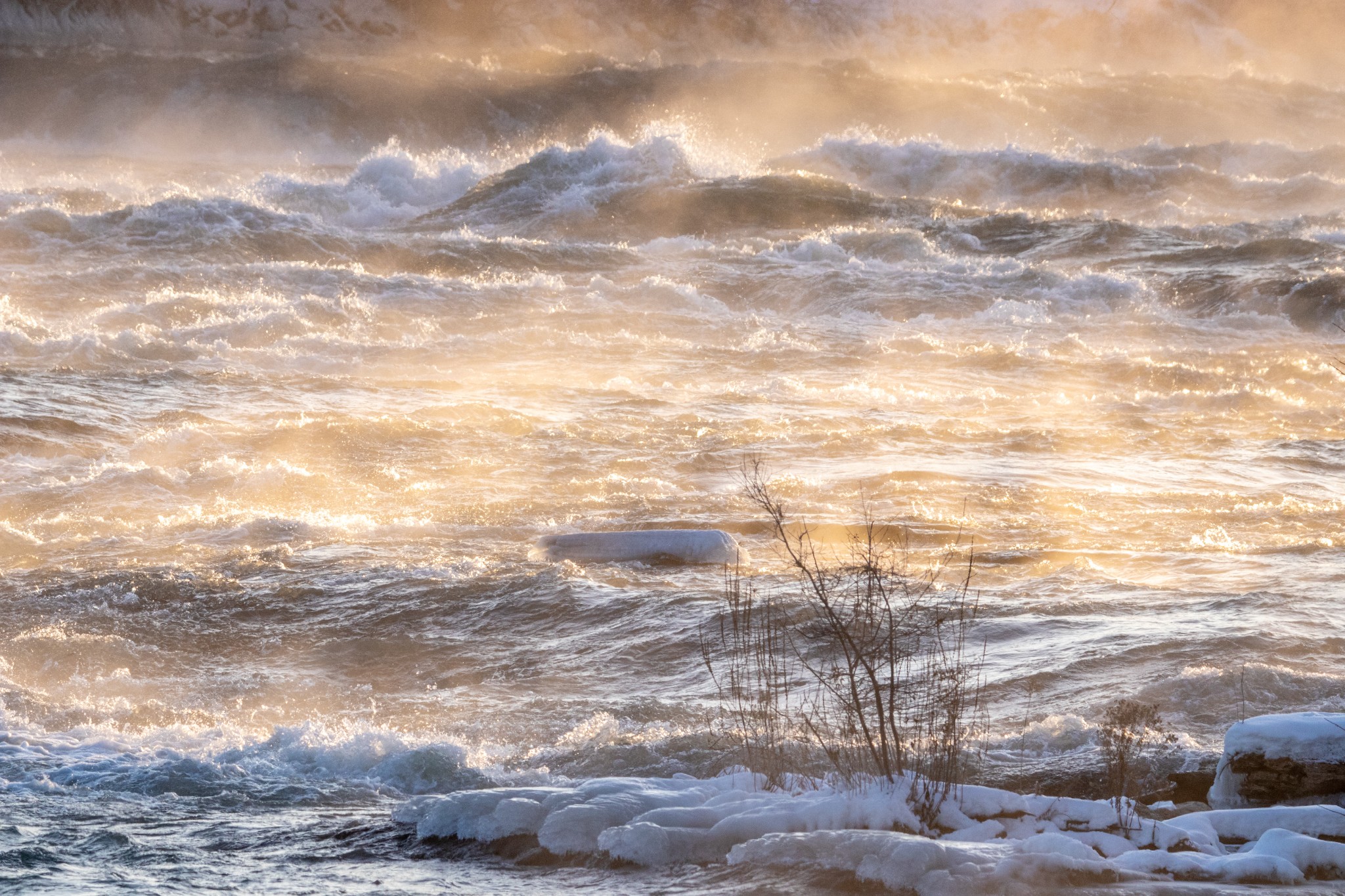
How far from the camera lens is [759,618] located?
6.88 metres

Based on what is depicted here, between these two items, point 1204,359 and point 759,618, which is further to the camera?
point 1204,359

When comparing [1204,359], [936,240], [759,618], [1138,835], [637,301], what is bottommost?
[1138,835]

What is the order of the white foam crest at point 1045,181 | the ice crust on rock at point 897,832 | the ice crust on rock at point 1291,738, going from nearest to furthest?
the ice crust on rock at point 897,832
the ice crust on rock at point 1291,738
the white foam crest at point 1045,181

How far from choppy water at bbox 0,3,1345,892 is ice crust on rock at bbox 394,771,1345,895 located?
169 millimetres

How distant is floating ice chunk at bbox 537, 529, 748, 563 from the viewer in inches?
327

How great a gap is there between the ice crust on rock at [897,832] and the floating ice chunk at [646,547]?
11.1 feet

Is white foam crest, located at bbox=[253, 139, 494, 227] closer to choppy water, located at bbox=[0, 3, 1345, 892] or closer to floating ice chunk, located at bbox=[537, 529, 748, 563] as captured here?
choppy water, located at bbox=[0, 3, 1345, 892]

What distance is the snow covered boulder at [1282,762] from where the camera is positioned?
14.8ft

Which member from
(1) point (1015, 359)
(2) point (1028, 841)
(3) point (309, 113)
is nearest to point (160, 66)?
(3) point (309, 113)

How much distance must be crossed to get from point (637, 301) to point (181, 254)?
25.3ft

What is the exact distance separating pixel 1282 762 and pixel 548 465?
279 inches

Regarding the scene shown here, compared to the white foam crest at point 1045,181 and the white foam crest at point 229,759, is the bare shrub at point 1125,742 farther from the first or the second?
the white foam crest at point 1045,181

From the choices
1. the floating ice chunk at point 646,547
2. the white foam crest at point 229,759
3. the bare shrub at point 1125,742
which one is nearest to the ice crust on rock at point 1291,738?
the bare shrub at point 1125,742

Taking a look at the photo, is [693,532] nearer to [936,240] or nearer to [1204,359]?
[1204,359]
